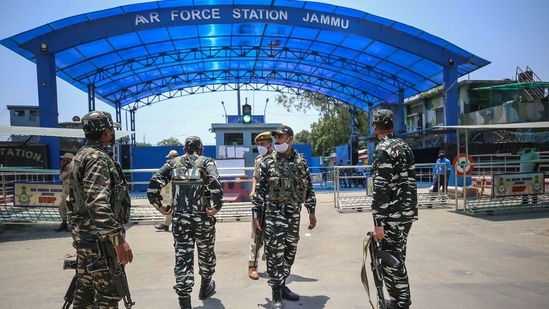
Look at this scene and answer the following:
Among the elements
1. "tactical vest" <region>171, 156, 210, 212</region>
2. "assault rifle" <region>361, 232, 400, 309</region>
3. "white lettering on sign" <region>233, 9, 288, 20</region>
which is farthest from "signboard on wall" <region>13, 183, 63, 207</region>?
"white lettering on sign" <region>233, 9, 288, 20</region>

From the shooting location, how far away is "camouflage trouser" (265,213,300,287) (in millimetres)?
3445

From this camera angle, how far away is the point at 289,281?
4.19 metres

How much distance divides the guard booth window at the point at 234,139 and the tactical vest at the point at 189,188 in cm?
1123

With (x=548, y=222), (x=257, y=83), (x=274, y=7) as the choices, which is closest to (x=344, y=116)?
(x=257, y=83)

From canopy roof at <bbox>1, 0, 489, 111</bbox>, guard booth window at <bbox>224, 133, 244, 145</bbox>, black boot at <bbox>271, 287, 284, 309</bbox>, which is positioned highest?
canopy roof at <bbox>1, 0, 489, 111</bbox>

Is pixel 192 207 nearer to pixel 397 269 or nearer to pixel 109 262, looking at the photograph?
pixel 109 262

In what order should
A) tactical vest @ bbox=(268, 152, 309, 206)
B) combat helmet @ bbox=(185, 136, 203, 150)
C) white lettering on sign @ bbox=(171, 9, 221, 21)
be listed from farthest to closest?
white lettering on sign @ bbox=(171, 9, 221, 21) < combat helmet @ bbox=(185, 136, 203, 150) < tactical vest @ bbox=(268, 152, 309, 206)

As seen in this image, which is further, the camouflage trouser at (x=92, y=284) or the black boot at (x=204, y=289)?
the black boot at (x=204, y=289)

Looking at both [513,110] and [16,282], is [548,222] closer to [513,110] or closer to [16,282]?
[16,282]

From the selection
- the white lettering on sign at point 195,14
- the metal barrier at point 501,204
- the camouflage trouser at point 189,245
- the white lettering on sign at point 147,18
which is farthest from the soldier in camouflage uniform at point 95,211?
the white lettering on sign at point 147,18

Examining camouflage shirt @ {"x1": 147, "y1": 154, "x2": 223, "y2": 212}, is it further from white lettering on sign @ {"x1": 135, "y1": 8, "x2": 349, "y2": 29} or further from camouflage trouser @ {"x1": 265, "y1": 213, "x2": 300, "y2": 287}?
white lettering on sign @ {"x1": 135, "y1": 8, "x2": 349, "y2": 29}

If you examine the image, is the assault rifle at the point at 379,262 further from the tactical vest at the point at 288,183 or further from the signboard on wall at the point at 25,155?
the signboard on wall at the point at 25,155

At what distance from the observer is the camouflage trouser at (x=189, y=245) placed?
130 inches

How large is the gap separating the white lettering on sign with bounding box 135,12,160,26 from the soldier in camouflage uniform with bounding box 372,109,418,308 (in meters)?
11.9
